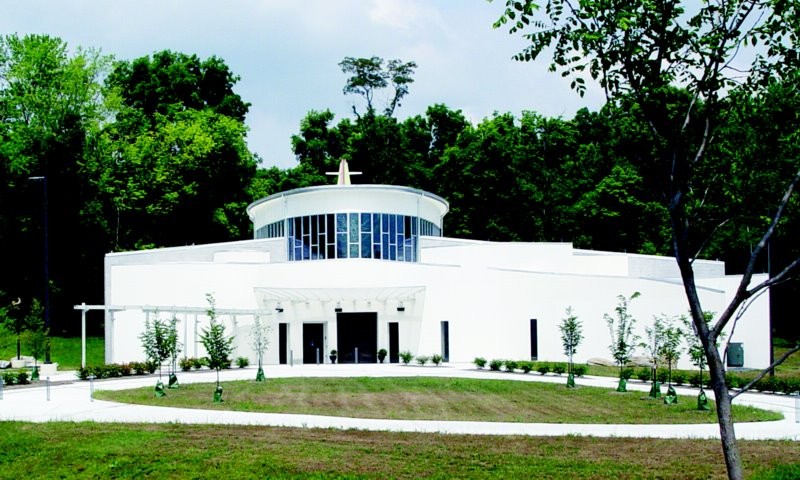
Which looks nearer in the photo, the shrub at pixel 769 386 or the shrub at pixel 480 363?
the shrub at pixel 769 386

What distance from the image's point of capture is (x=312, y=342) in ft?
141

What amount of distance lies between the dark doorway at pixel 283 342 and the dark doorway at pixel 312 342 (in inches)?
35.2

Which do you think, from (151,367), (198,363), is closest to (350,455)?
(151,367)

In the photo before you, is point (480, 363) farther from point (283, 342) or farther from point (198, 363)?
point (198, 363)

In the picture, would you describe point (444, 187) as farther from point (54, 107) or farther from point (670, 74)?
point (670, 74)

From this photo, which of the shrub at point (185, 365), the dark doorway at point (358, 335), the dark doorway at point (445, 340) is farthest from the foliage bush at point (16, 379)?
the dark doorway at point (445, 340)

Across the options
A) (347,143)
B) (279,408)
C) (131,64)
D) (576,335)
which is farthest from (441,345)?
(131,64)

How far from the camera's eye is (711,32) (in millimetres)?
7598

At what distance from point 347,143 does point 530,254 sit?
93.0ft

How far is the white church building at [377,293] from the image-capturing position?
130ft

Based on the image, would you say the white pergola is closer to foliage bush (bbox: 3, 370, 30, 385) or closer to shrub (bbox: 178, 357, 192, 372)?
shrub (bbox: 178, 357, 192, 372)

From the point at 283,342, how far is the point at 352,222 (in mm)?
7144

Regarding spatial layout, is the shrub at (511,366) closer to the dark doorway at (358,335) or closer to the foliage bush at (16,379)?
the dark doorway at (358,335)

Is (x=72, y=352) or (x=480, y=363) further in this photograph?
(x=72, y=352)
